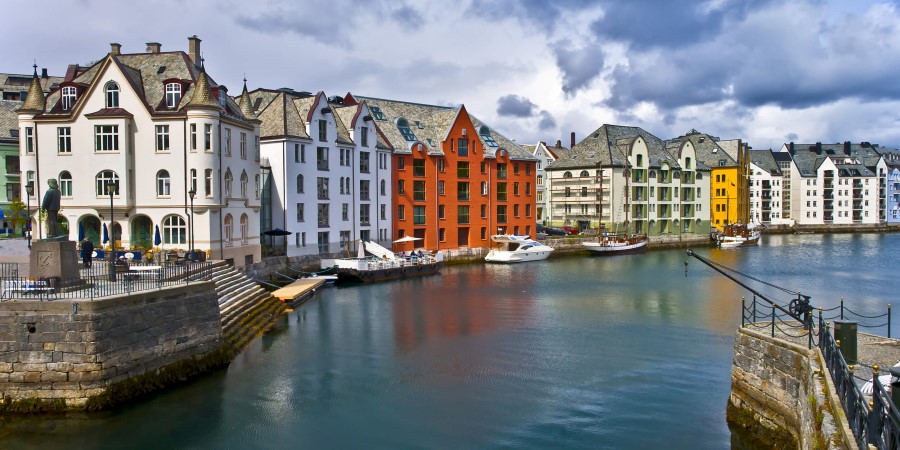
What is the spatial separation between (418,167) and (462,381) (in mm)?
47033

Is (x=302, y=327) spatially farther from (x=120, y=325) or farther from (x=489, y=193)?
(x=489, y=193)

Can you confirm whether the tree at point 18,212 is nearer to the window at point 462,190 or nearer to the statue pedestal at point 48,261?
the statue pedestal at point 48,261

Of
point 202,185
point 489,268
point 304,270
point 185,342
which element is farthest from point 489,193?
point 185,342

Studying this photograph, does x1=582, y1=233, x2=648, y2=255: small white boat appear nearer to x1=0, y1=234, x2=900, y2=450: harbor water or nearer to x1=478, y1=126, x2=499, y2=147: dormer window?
x1=478, y1=126, x2=499, y2=147: dormer window

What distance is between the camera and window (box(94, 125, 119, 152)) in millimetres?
40656

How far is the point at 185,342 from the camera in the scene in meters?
25.9

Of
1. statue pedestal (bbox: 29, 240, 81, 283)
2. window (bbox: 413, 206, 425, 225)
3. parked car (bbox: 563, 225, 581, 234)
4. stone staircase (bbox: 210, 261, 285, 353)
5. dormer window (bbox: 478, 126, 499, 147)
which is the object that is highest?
dormer window (bbox: 478, 126, 499, 147)

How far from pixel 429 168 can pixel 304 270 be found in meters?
21.5

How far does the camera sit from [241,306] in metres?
35.3

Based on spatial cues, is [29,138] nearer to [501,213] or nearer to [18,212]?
[18,212]

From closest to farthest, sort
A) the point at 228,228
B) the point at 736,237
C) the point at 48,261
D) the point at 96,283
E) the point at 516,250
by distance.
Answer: the point at 48,261 → the point at 96,283 → the point at 228,228 → the point at 516,250 → the point at 736,237

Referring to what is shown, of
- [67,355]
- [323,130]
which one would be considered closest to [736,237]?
[323,130]

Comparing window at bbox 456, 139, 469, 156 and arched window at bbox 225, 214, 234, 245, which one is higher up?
window at bbox 456, 139, 469, 156

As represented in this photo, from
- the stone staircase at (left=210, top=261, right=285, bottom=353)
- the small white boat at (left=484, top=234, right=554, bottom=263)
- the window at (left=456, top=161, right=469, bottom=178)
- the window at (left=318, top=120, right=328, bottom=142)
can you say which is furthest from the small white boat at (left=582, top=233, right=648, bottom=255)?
the stone staircase at (left=210, top=261, right=285, bottom=353)
